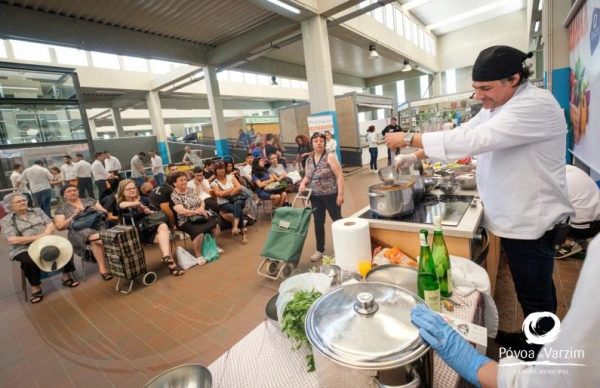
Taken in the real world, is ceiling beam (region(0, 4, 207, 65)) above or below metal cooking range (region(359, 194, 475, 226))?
above

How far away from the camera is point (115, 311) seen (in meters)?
2.96

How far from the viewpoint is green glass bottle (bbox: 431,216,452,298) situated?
1.20 metres

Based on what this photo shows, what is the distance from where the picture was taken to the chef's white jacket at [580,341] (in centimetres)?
47

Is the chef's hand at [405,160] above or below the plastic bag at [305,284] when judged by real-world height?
above

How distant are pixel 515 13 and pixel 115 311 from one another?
66.8 feet

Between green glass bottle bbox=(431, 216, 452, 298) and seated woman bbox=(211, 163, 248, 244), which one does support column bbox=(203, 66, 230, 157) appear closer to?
seated woman bbox=(211, 163, 248, 244)

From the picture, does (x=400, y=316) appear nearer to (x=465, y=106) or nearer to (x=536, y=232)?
(x=536, y=232)

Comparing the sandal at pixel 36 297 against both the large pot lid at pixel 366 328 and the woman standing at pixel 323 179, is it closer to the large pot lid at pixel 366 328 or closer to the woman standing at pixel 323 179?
the woman standing at pixel 323 179

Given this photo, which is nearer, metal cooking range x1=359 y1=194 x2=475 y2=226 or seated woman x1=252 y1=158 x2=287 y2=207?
metal cooking range x1=359 y1=194 x2=475 y2=226

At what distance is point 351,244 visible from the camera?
143cm

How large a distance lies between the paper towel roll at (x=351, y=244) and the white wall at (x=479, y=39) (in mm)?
18183

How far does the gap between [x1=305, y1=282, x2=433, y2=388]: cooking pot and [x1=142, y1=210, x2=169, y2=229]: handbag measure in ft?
11.7

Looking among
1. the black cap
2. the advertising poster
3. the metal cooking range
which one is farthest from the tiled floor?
the black cap

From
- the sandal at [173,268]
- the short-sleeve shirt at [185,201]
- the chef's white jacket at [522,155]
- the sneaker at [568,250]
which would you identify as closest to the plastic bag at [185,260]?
the sandal at [173,268]
